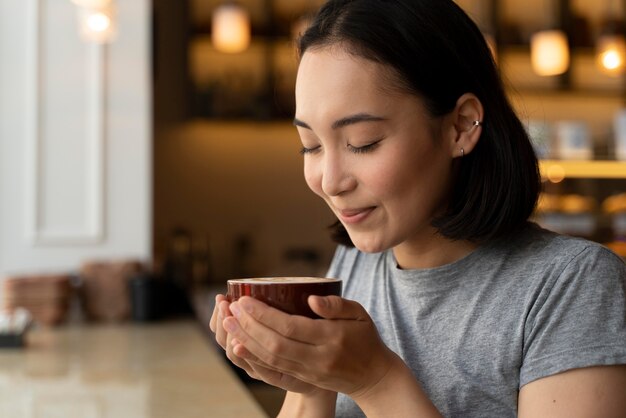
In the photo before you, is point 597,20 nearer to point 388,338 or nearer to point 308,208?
point 308,208

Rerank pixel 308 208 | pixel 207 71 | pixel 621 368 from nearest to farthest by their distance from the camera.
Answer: pixel 621 368, pixel 207 71, pixel 308 208

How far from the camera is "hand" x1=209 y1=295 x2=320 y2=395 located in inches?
36.1

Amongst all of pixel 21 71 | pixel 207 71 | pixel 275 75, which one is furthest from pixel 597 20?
pixel 21 71

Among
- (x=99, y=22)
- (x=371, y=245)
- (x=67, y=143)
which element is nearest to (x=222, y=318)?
(x=371, y=245)

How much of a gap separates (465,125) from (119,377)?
49.8 inches

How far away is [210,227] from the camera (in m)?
5.47

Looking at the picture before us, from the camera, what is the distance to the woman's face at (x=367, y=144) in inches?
37.3

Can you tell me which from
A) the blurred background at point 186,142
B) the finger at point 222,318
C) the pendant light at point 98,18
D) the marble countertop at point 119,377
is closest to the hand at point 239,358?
the finger at point 222,318

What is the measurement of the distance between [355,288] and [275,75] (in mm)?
4126

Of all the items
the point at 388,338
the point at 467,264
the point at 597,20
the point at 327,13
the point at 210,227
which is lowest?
the point at 210,227

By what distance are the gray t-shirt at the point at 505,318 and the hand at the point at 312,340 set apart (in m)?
0.18

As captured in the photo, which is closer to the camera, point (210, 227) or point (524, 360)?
point (524, 360)

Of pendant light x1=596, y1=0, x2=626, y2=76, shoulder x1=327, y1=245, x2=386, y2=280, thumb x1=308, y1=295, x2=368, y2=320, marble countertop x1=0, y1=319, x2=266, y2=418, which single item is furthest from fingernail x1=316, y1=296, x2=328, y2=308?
pendant light x1=596, y1=0, x2=626, y2=76

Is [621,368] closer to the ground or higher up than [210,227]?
higher up
